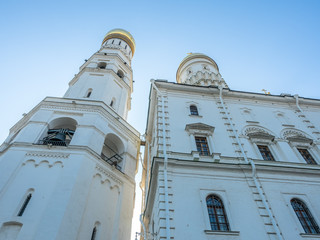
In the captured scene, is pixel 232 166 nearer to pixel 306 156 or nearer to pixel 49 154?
pixel 306 156

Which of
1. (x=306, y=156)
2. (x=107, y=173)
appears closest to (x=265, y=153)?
(x=306, y=156)

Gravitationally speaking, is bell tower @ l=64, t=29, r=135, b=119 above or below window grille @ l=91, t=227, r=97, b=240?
above

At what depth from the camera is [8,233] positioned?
34.3 ft

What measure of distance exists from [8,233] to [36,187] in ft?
7.89

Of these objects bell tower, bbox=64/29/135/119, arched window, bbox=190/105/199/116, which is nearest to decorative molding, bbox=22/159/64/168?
bell tower, bbox=64/29/135/119

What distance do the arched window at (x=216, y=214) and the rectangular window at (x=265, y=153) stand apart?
5033mm

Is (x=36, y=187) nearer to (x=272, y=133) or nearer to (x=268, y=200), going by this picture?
(x=268, y=200)

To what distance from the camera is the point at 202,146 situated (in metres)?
14.1

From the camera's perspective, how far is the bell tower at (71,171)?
11156 millimetres

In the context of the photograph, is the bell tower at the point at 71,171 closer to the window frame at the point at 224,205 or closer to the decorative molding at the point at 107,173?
the decorative molding at the point at 107,173

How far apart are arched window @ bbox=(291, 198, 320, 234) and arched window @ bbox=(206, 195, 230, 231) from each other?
151 inches

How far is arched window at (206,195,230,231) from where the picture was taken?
1016 centimetres

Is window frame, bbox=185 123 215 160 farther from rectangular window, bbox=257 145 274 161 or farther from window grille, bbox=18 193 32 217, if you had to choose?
window grille, bbox=18 193 32 217

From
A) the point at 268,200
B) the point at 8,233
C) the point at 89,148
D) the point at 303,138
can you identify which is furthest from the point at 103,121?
the point at 303,138
